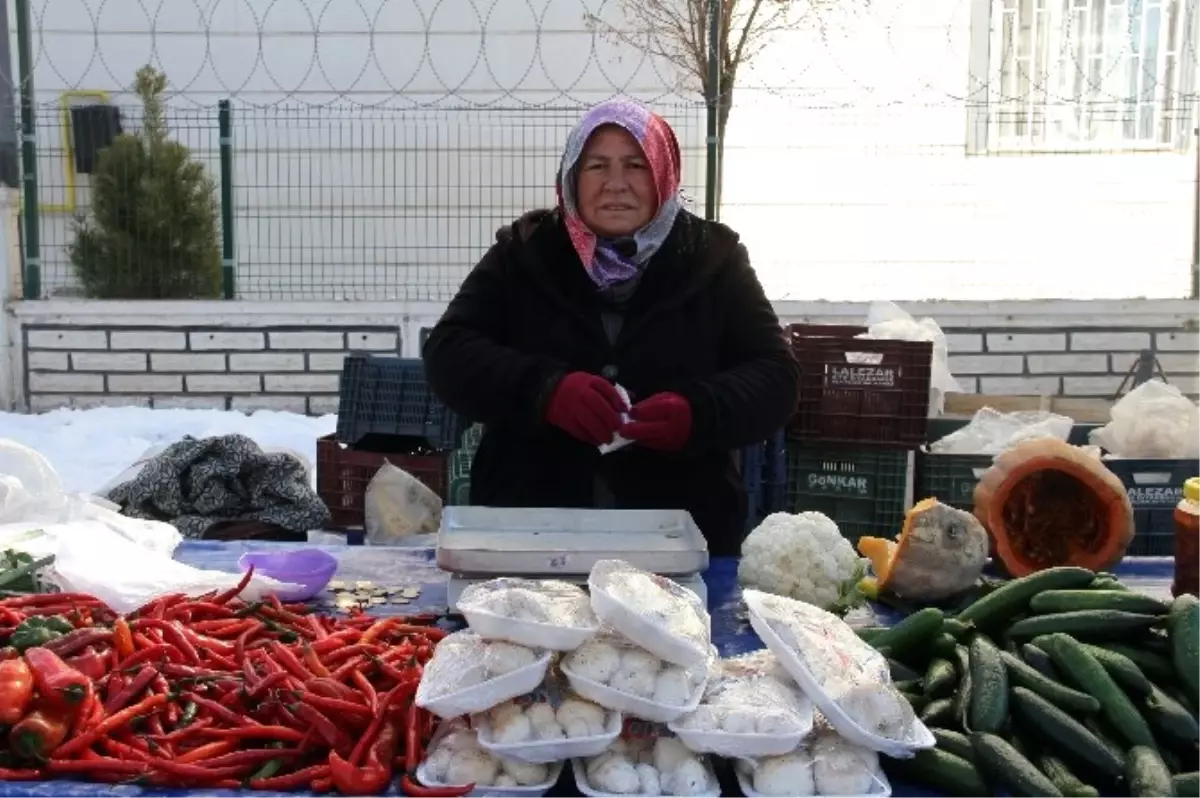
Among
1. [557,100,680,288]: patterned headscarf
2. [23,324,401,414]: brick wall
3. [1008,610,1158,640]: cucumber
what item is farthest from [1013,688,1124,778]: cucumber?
[23,324,401,414]: brick wall

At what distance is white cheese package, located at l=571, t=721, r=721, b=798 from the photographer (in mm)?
1862

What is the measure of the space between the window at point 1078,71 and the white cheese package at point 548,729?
9.88 meters

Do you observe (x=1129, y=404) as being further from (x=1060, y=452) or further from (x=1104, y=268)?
(x=1104, y=268)

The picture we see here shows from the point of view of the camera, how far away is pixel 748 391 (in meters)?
3.18

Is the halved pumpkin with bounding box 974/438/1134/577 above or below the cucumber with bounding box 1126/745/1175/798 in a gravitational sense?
above

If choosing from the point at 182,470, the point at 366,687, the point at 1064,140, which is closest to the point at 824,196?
the point at 1064,140

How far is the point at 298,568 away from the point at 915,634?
4.59 ft

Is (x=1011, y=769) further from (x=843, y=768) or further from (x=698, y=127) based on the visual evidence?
(x=698, y=127)

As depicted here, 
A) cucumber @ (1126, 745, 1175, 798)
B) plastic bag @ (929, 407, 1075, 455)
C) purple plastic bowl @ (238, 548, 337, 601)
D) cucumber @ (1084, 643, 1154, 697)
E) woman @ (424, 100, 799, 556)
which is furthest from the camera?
plastic bag @ (929, 407, 1075, 455)

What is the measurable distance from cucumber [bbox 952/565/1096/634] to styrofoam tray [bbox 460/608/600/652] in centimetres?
86

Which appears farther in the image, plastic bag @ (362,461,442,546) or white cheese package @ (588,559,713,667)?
plastic bag @ (362,461,442,546)

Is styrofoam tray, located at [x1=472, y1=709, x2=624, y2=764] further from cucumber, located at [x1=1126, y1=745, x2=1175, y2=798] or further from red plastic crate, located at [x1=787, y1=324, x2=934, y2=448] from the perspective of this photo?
red plastic crate, located at [x1=787, y1=324, x2=934, y2=448]

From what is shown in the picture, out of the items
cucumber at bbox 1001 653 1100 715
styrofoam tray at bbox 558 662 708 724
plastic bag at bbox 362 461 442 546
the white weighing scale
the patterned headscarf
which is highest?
the patterned headscarf

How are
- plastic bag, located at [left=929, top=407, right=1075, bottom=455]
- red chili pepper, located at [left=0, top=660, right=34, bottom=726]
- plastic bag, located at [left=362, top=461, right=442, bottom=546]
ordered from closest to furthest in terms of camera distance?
red chili pepper, located at [left=0, top=660, right=34, bottom=726] < plastic bag, located at [left=929, top=407, right=1075, bottom=455] < plastic bag, located at [left=362, top=461, right=442, bottom=546]
